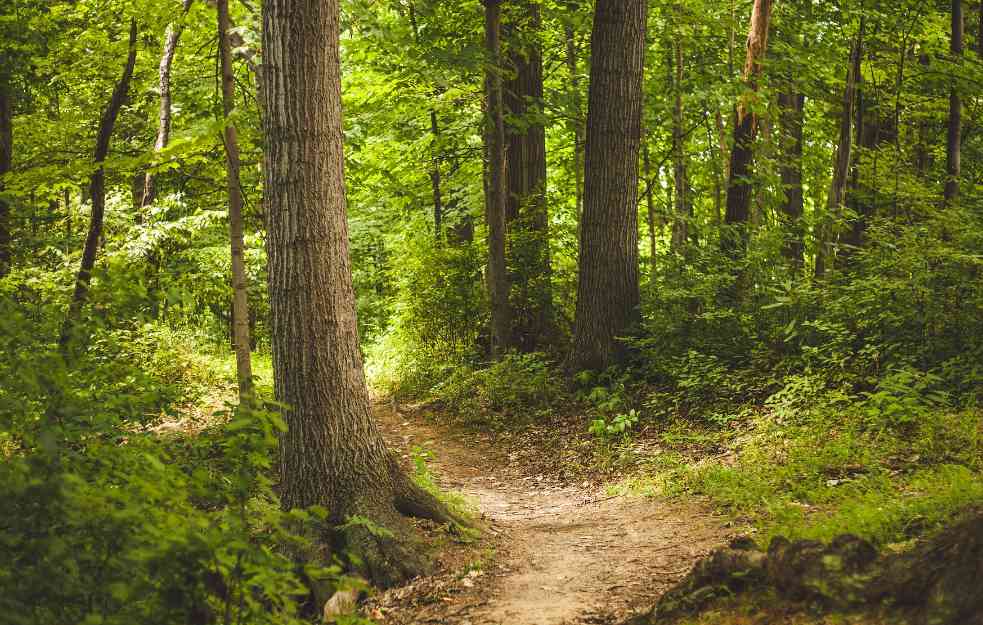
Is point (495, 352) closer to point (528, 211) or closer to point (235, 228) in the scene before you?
point (528, 211)

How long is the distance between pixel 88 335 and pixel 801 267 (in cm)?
1040

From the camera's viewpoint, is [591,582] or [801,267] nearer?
[591,582]

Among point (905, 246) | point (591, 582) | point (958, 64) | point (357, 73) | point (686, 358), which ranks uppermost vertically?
point (357, 73)

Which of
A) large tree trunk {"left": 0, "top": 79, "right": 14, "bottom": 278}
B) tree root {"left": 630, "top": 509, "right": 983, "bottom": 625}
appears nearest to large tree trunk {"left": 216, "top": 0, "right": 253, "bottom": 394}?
tree root {"left": 630, "top": 509, "right": 983, "bottom": 625}

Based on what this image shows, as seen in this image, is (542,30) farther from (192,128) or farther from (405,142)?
(192,128)

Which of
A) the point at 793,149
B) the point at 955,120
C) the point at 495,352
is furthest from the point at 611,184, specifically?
the point at 793,149

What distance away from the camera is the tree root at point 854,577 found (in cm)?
→ 277

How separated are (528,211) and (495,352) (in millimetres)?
2791

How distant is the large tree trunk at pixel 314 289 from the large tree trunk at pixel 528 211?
7.35 m

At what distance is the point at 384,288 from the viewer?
24.5 m

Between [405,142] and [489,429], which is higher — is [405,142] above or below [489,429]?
above

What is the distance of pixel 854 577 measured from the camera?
3199 mm

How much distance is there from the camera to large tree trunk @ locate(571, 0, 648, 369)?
33.6ft

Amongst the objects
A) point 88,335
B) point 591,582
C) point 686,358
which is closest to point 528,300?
point 686,358
